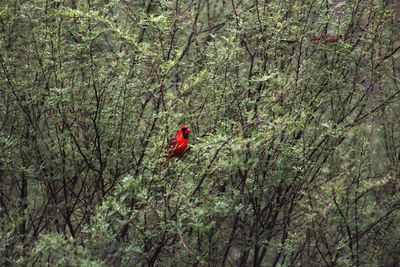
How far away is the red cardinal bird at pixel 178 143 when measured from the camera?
605cm

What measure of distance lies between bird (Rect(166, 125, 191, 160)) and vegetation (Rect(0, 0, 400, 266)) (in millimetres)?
87

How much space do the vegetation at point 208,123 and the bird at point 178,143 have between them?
87 millimetres

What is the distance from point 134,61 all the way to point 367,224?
313 centimetres

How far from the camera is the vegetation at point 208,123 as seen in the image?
602 centimetres

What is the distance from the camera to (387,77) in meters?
7.69

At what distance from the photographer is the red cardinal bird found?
19.8 ft

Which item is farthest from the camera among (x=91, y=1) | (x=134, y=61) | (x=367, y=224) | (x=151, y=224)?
(x=91, y=1)

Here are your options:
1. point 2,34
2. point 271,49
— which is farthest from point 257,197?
point 2,34

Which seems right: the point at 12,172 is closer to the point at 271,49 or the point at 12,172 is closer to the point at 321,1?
the point at 271,49

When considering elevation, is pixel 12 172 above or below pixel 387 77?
below

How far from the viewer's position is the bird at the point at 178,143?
6039 millimetres

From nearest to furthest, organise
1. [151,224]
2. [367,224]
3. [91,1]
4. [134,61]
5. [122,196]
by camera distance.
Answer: [122,196] < [151,224] < [134,61] < [367,224] < [91,1]

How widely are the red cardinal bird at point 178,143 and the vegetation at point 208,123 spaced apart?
9 centimetres

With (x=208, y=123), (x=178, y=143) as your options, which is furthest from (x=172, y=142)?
(x=208, y=123)
